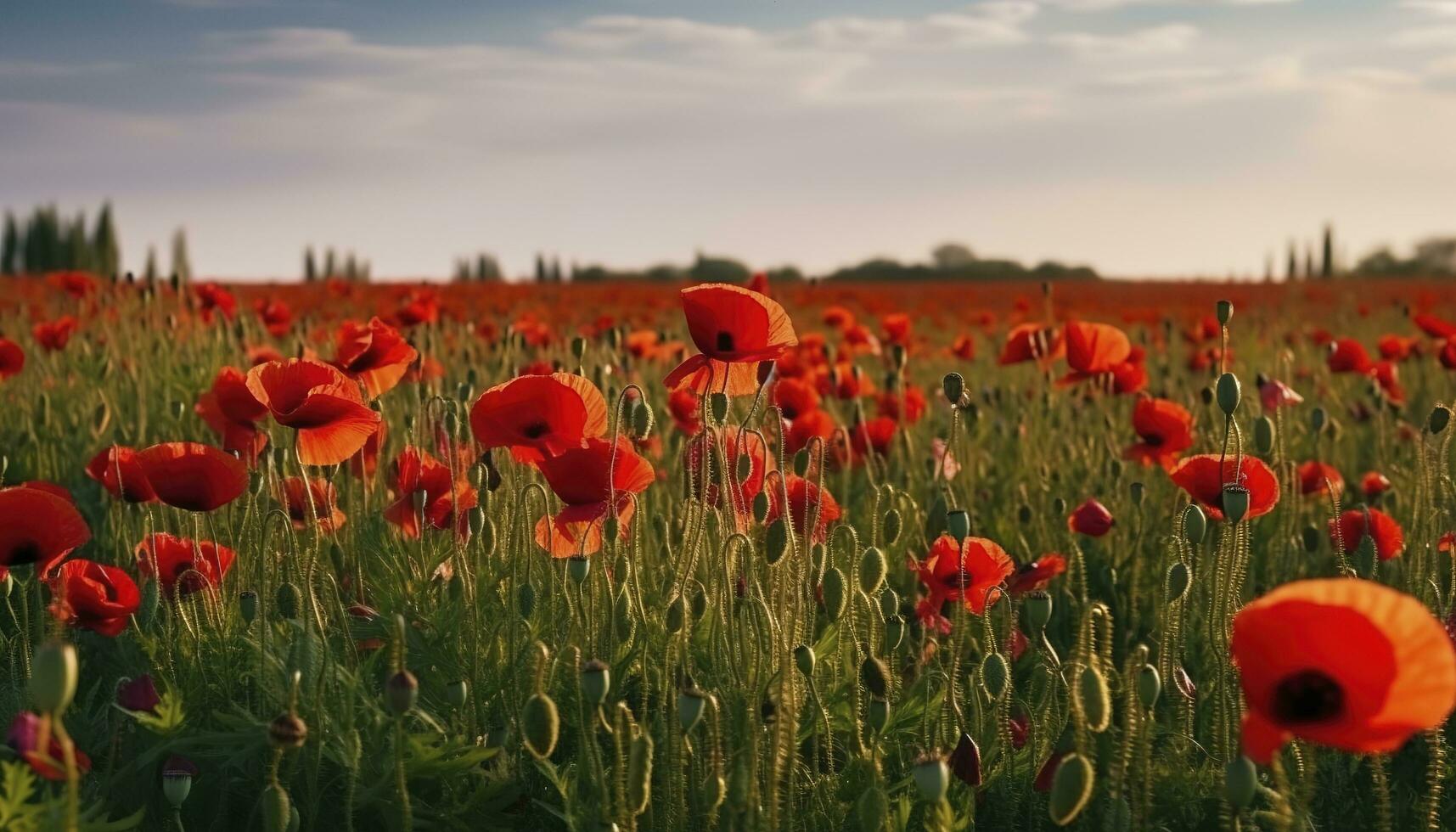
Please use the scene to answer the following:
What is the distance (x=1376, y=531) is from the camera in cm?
282

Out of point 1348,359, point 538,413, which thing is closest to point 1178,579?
point 538,413

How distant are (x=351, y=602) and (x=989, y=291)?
14.3 m

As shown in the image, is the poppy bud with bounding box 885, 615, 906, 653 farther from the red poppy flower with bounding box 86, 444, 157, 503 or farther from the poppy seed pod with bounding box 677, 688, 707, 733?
the red poppy flower with bounding box 86, 444, 157, 503

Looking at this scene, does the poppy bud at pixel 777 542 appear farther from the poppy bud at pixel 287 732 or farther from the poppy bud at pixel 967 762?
the poppy bud at pixel 287 732

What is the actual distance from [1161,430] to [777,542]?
1.59 m

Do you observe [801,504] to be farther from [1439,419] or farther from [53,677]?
[53,677]

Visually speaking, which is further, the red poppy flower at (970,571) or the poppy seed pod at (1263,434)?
the poppy seed pod at (1263,434)

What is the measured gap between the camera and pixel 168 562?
2.41 m

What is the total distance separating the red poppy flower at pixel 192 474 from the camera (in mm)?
2051

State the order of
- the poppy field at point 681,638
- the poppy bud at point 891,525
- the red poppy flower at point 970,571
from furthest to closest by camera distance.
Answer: the poppy bud at point 891,525 < the red poppy flower at point 970,571 < the poppy field at point 681,638

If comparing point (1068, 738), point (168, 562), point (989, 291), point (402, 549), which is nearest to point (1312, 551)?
point (1068, 738)

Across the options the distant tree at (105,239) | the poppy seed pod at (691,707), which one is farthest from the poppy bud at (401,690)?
the distant tree at (105,239)

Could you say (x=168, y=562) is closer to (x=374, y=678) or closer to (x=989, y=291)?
(x=374, y=678)

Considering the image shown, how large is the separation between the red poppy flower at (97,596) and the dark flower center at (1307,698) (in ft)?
5.48
